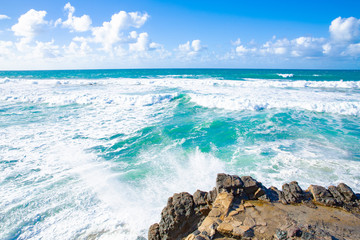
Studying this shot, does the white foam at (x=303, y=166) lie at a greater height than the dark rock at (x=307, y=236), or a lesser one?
lesser

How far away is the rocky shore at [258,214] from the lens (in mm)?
3459

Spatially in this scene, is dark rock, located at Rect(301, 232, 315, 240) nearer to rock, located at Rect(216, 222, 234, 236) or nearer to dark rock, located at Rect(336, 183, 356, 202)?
rock, located at Rect(216, 222, 234, 236)

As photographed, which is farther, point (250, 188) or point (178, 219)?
point (250, 188)

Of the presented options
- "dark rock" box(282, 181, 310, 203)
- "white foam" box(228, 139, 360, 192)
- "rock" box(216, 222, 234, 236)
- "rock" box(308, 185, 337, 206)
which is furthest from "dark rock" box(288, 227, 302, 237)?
"white foam" box(228, 139, 360, 192)

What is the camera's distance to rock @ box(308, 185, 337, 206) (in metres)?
4.21

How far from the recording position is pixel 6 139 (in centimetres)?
1007

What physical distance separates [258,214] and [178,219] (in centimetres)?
161

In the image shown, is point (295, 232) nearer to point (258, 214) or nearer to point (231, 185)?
point (258, 214)

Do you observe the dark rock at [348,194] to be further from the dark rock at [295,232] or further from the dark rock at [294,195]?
the dark rock at [295,232]

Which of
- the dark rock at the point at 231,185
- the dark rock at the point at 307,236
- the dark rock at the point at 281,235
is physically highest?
the dark rock at the point at 231,185

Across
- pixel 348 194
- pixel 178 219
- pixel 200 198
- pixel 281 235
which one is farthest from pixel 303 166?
pixel 178 219

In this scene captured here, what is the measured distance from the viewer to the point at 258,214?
3.89m

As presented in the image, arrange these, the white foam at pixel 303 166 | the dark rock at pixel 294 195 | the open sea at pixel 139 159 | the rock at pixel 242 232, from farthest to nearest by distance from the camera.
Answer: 1. the white foam at pixel 303 166
2. the open sea at pixel 139 159
3. the dark rock at pixel 294 195
4. the rock at pixel 242 232

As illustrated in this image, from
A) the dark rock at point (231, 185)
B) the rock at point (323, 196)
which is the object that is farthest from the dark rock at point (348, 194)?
the dark rock at point (231, 185)
